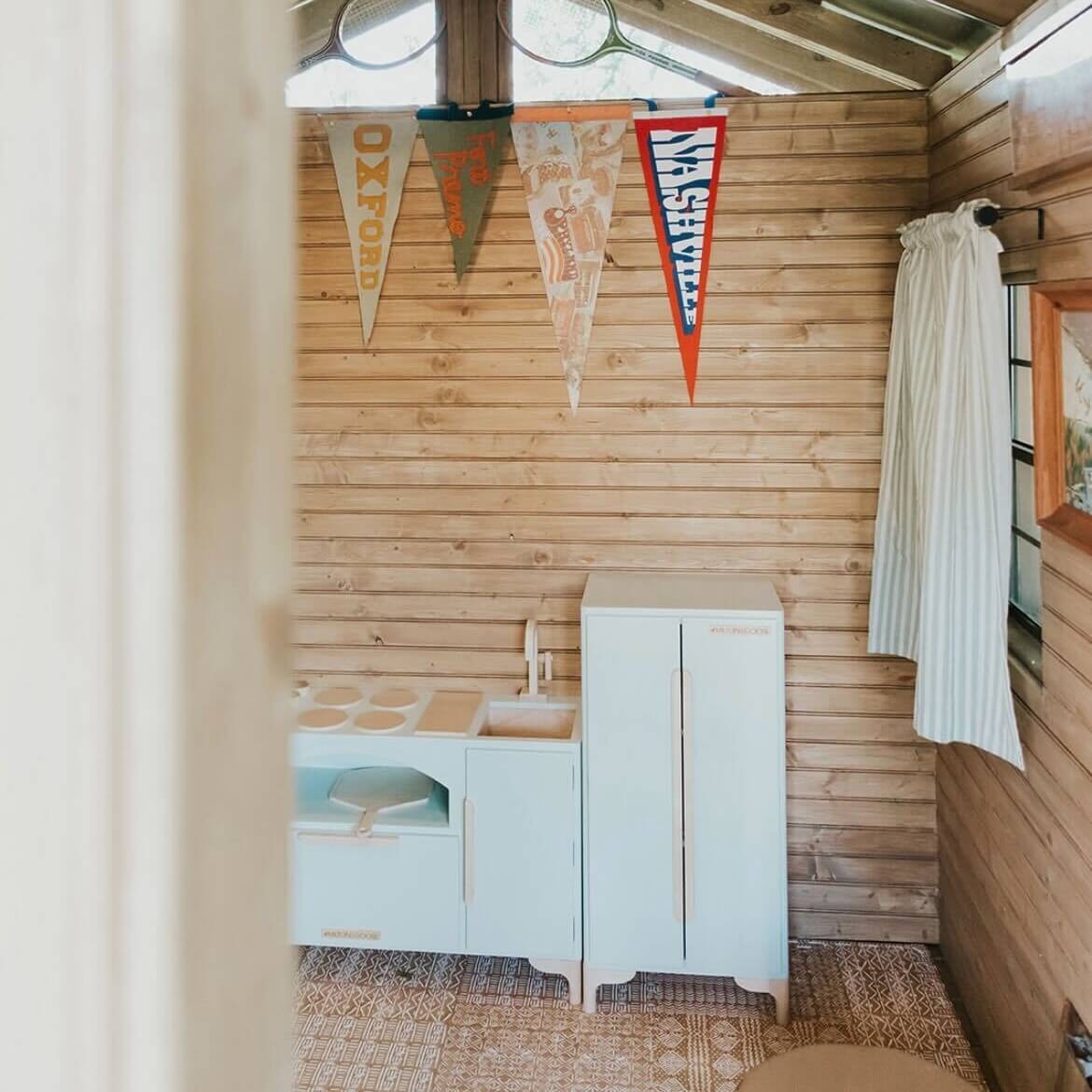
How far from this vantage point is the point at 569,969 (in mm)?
2852

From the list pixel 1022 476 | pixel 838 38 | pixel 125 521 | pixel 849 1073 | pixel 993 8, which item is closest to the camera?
pixel 125 521

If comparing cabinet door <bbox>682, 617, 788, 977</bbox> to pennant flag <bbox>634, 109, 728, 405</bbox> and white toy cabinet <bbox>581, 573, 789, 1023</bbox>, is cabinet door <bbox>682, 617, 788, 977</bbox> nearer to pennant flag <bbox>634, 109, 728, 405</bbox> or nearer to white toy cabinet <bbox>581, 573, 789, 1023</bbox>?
white toy cabinet <bbox>581, 573, 789, 1023</bbox>

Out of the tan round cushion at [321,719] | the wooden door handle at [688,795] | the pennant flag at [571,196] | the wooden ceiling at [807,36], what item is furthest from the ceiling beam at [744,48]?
the tan round cushion at [321,719]

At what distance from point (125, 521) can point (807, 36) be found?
3242 mm

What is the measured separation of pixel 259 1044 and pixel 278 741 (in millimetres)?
72

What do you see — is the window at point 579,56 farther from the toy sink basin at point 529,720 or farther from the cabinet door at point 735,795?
the toy sink basin at point 529,720

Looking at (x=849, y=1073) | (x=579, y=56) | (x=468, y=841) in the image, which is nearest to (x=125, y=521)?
(x=849, y=1073)

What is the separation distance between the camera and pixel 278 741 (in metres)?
0.26

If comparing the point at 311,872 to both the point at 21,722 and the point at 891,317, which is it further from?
the point at 21,722

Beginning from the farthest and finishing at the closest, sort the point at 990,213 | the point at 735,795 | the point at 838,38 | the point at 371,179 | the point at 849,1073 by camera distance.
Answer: the point at 371,179 < the point at 838,38 < the point at 735,795 < the point at 990,213 < the point at 849,1073

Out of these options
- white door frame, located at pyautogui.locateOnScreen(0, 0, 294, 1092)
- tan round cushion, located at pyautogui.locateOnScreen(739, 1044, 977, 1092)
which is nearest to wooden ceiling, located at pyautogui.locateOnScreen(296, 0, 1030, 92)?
tan round cushion, located at pyautogui.locateOnScreen(739, 1044, 977, 1092)

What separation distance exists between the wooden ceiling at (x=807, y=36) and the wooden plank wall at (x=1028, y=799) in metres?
0.15

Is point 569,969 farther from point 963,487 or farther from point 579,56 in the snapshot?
point 579,56

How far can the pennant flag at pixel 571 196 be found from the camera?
3.02 metres
